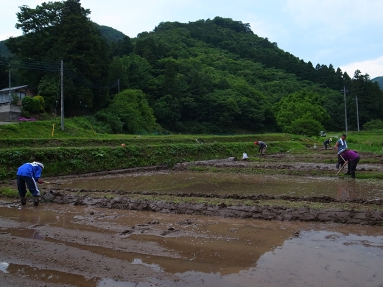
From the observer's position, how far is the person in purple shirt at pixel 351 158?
13.6 m

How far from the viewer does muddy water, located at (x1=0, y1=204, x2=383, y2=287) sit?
4.57 m

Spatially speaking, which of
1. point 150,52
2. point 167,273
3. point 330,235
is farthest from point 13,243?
point 150,52

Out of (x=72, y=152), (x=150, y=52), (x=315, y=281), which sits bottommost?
(x=315, y=281)

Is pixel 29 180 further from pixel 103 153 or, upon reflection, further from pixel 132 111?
pixel 132 111

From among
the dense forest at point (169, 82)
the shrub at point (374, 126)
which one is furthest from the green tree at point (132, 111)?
the shrub at point (374, 126)

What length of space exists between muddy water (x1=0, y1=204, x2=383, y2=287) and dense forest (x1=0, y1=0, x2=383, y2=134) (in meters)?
31.7

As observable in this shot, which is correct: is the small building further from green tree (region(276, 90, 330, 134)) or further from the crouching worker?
green tree (region(276, 90, 330, 134))

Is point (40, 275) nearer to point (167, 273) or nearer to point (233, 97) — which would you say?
point (167, 273)

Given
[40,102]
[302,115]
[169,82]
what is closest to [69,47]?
[40,102]

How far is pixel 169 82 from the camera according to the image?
61.4 metres

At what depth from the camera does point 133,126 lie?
4362cm

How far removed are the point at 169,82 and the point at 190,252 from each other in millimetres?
57658

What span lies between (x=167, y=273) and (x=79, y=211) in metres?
5.14

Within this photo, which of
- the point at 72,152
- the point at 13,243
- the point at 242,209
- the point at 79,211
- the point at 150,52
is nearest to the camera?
the point at 13,243
